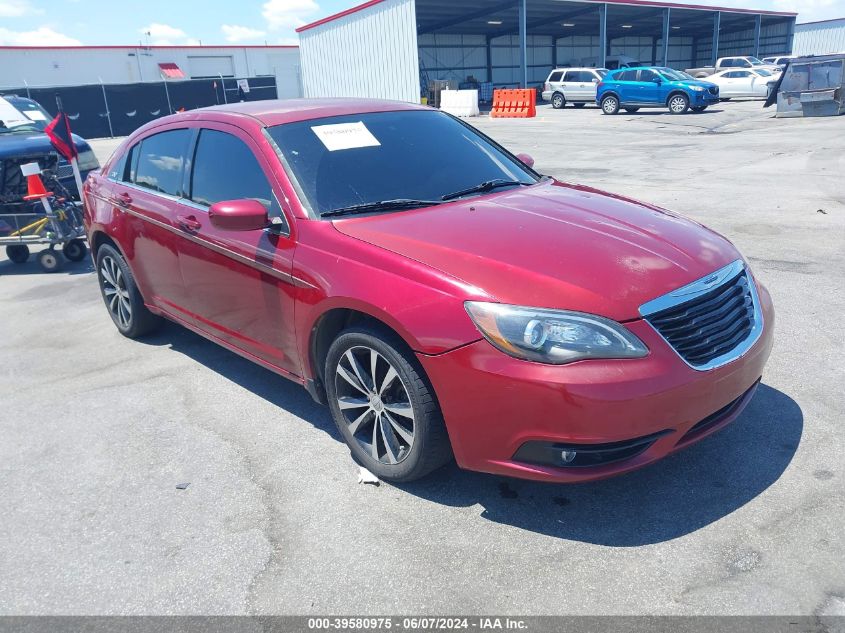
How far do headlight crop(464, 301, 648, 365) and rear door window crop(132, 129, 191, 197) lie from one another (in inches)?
105

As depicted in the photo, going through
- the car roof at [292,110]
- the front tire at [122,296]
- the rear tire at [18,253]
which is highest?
the car roof at [292,110]

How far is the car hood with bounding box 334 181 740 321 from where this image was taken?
2.81 meters

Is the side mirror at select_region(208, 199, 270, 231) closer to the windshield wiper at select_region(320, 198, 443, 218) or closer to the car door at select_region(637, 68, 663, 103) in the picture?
the windshield wiper at select_region(320, 198, 443, 218)

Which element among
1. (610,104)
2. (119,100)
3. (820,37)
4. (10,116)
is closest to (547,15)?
(610,104)

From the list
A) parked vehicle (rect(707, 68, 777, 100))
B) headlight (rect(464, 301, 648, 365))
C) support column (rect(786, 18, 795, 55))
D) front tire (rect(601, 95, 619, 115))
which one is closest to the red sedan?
headlight (rect(464, 301, 648, 365))

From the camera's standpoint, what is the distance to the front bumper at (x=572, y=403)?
104 inches

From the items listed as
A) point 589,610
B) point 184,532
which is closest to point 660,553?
point 589,610

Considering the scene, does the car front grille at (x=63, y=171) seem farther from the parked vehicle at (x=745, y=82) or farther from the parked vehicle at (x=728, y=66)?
Answer: the parked vehicle at (x=728, y=66)

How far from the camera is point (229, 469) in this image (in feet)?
12.0

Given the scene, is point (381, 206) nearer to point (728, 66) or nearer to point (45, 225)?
point (45, 225)

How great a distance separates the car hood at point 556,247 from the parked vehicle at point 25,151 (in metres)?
6.88

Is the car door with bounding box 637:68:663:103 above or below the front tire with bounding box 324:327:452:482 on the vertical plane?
above

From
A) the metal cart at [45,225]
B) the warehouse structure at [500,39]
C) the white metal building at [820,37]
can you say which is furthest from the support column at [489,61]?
the metal cart at [45,225]

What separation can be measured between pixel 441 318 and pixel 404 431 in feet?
2.12
